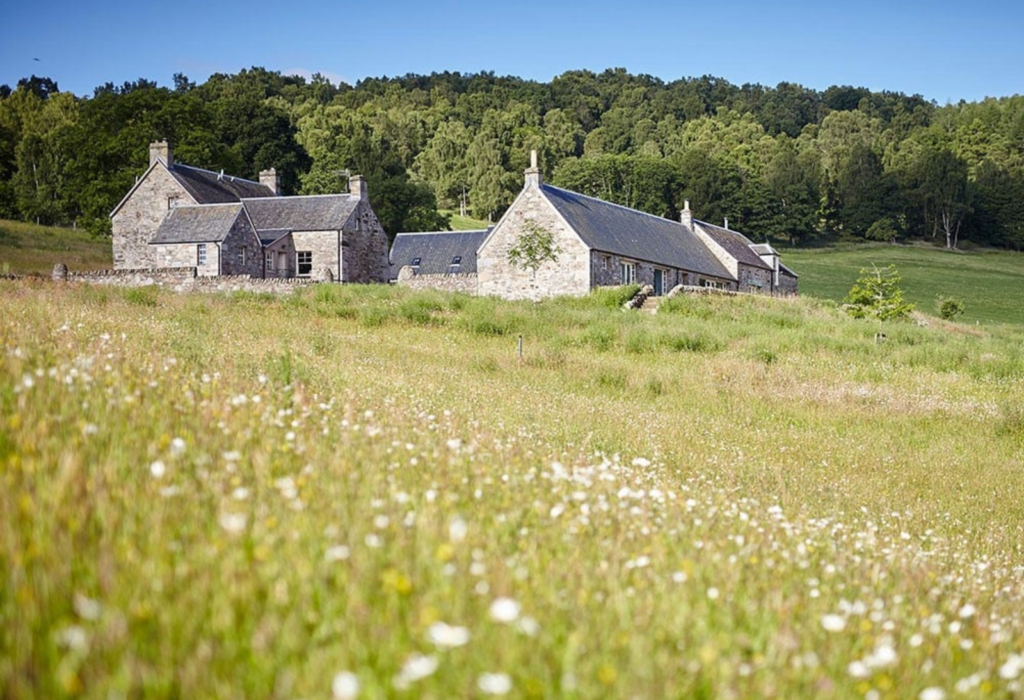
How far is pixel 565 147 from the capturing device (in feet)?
413

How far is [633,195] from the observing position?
102875mm

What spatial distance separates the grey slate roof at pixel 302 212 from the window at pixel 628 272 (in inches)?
642

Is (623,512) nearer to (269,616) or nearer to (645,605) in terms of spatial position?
(645,605)

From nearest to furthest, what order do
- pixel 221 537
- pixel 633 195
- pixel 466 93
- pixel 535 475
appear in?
pixel 221 537 < pixel 535 475 < pixel 633 195 < pixel 466 93

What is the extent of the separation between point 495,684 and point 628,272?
154 ft

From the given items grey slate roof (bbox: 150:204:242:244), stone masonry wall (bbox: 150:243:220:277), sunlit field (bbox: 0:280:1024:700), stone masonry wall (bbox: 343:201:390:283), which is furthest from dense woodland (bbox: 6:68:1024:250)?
sunlit field (bbox: 0:280:1024:700)

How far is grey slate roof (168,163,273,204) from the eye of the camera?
51.7 metres

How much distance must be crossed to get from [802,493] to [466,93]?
149254 millimetres

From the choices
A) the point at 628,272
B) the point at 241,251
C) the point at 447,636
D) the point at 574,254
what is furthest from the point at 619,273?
the point at 447,636

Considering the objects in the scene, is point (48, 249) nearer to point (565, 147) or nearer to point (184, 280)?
point (184, 280)

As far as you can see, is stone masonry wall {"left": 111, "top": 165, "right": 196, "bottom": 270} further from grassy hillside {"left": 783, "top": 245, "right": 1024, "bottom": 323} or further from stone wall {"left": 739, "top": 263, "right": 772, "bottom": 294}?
grassy hillside {"left": 783, "top": 245, "right": 1024, "bottom": 323}

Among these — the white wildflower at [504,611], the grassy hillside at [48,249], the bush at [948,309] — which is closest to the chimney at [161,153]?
the grassy hillside at [48,249]

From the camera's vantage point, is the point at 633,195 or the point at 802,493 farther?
the point at 633,195

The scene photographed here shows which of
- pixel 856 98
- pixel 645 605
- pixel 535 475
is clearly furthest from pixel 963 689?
pixel 856 98
